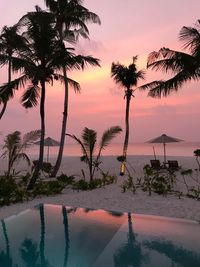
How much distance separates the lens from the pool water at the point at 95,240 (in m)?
4.75

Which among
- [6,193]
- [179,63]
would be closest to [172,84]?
[179,63]

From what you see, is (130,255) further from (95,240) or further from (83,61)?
(83,61)

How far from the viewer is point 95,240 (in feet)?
18.8

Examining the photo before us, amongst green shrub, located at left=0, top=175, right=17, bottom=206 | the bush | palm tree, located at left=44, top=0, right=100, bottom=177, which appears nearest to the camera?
green shrub, located at left=0, top=175, right=17, bottom=206

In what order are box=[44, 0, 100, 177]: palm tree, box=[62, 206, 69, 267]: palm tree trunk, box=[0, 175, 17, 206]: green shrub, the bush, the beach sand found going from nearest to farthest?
box=[62, 206, 69, 267]: palm tree trunk, the beach sand, box=[0, 175, 17, 206]: green shrub, the bush, box=[44, 0, 100, 177]: palm tree

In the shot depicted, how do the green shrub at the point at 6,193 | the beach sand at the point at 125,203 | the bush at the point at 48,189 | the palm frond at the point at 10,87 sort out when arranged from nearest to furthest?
the beach sand at the point at 125,203
the green shrub at the point at 6,193
the bush at the point at 48,189
the palm frond at the point at 10,87

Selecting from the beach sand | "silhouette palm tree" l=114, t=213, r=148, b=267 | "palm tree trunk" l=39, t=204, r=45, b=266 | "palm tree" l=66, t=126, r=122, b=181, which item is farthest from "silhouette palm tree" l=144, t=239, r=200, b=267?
"palm tree" l=66, t=126, r=122, b=181

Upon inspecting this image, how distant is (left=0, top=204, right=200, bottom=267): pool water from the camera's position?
4.75 m

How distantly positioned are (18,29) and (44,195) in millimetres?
12485

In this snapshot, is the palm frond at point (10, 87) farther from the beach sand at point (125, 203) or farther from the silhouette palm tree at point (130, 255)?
the silhouette palm tree at point (130, 255)

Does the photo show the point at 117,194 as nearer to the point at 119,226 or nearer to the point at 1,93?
the point at 119,226

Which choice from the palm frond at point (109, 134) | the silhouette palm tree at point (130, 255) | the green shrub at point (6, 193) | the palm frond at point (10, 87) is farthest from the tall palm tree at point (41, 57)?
the silhouette palm tree at point (130, 255)

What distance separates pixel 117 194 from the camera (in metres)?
11.2

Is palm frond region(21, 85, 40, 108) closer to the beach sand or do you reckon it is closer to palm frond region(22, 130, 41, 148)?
palm frond region(22, 130, 41, 148)
